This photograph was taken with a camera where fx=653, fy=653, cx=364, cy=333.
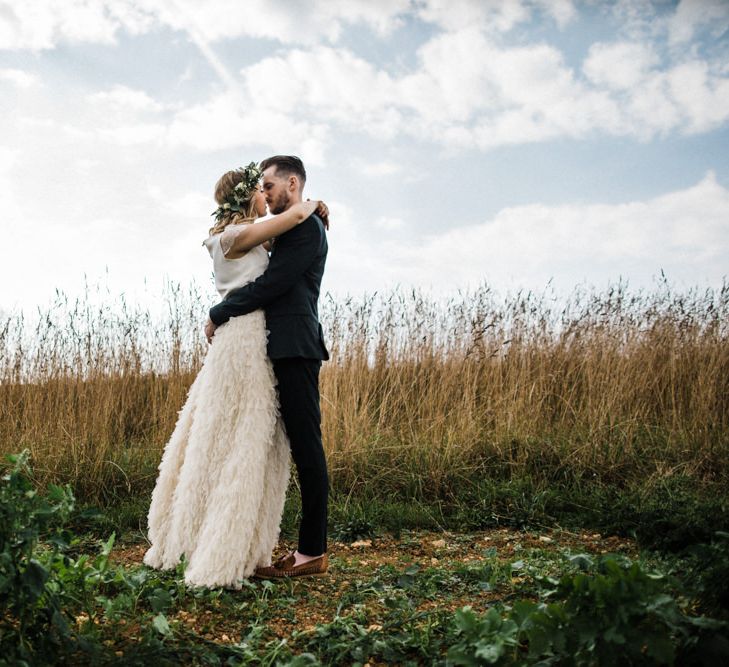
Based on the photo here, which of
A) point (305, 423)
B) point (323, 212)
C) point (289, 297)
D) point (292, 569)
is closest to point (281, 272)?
point (289, 297)

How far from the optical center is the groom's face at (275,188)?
3.14 m

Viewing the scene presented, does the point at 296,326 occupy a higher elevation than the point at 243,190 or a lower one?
lower

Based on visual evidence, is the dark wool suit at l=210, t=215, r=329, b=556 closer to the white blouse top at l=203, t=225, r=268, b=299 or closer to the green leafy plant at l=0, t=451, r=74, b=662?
the white blouse top at l=203, t=225, r=268, b=299

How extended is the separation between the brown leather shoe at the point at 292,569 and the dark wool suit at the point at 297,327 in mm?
298

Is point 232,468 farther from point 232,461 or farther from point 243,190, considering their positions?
point 243,190

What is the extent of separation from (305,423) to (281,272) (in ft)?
2.30

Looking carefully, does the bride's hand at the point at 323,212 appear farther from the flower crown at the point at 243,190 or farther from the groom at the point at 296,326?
the flower crown at the point at 243,190

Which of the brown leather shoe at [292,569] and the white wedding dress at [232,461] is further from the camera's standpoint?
the brown leather shoe at [292,569]

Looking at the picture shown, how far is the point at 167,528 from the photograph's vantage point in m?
3.25

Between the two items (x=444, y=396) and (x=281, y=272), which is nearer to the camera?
(x=281, y=272)

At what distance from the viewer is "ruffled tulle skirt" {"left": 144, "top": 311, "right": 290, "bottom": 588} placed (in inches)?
115

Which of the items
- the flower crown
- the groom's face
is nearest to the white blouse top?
the flower crown

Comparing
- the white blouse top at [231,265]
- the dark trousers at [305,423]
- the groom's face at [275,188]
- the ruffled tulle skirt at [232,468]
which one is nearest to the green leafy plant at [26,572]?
the ruffled tulle skirt at [232,468]

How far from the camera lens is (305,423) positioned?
9.91ft
